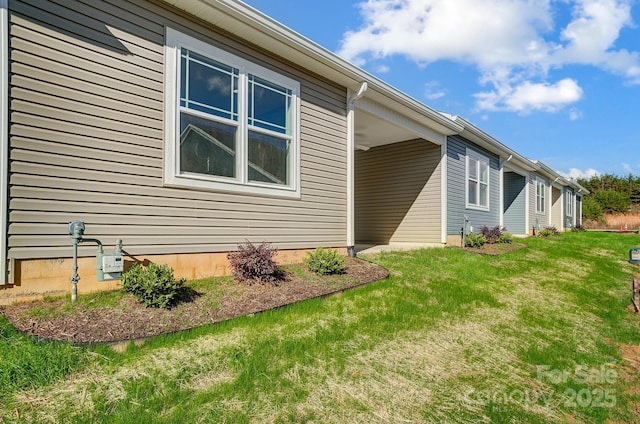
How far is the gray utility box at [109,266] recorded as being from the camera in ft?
12.2

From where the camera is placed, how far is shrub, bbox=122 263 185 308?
11.8 ft

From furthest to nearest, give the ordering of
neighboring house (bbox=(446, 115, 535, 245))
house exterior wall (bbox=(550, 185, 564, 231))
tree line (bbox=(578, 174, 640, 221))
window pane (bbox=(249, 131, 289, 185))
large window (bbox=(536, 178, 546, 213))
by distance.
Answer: tree line (bbox=(578, 174, 640, 221)), house exterior wall (bbox=(550, 185, 564, 231)), large window (bbox=(536, 178, 546, 213)), neighboring house (bbox=(446, 115, 535, 245)), window pane (bbox=(249, 131, 289, 185))

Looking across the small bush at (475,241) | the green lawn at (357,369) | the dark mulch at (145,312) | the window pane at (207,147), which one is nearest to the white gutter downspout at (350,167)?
the green lawn at (357,369)

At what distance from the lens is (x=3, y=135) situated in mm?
3275

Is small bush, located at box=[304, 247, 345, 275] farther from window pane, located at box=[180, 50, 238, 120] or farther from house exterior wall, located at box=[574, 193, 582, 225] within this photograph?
house exterior wall, located at box=[574, 193, 582, 225]

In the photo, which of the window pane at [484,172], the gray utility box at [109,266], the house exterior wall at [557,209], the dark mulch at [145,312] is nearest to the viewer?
the dark mulch at [145,312]

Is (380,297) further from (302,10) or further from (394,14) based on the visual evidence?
(394,14)

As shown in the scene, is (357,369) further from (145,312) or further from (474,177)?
(474,177)

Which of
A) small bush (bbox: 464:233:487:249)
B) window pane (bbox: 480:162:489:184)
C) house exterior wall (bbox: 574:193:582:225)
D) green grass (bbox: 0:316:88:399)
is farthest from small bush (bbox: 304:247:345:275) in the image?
house exterior wall (bbox: 574:193:582:225)

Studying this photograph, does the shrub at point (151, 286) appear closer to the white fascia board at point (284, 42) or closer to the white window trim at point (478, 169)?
the white fascia board at point (284, 42)

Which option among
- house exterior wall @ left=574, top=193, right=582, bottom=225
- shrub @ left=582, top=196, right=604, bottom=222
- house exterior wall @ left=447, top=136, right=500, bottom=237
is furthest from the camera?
shrub @ left=582, top=196, right=604, bottom=222

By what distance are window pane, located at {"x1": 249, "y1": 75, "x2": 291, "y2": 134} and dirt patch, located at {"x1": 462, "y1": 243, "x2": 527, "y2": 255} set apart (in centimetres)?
A: 631

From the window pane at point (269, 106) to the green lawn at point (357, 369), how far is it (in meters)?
2.84

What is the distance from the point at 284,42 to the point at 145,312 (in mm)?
4158
